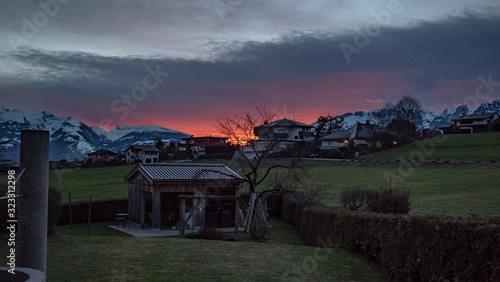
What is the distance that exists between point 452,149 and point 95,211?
48.8m

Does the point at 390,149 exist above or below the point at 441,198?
above

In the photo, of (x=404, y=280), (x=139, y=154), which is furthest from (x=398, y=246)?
(x=139, y=154)

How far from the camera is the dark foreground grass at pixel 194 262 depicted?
31.4 feet

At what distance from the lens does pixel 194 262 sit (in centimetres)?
1106

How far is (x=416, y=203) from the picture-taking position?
85.6 ft

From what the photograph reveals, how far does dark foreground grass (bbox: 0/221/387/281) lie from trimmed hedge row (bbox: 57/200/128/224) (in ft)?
33.1

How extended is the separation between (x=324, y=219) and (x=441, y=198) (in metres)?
14.9

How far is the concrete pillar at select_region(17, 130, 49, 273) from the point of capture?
532 centimetres

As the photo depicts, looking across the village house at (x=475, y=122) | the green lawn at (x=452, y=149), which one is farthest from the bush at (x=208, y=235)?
the village house at (x=475, y=122)

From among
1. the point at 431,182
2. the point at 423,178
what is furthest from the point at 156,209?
the point at 423,178

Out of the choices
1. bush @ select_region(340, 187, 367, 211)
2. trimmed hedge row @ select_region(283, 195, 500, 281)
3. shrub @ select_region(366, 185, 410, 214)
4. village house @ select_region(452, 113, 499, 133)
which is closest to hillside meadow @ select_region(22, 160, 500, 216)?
bush @ select_region(340, 187, 367, 211)

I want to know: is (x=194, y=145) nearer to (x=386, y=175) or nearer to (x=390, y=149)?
(x=390, y=149)

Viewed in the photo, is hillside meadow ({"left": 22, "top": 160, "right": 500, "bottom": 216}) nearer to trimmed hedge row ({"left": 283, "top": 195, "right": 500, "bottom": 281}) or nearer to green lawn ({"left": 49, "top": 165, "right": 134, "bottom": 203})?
green lawn ({"left": 49, "top": 165, "right": 134, "bottom": 203})

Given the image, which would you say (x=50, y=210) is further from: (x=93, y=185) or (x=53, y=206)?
(x=93, y=185)
